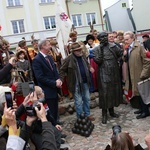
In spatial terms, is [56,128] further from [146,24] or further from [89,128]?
[146,24]

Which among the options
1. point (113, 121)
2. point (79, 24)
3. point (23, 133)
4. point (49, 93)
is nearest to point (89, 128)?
point (113, 121)

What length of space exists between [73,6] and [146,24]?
8222mm

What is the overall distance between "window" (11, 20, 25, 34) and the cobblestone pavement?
19.7 metres

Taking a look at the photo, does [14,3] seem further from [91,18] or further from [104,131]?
[104,131]

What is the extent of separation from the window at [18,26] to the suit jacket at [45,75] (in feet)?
67.1

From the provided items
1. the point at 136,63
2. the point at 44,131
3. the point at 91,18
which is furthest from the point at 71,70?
the point at 91,18

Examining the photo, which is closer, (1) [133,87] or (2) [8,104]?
(2) [8,104]

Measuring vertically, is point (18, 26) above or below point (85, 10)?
below

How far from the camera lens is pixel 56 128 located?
3311mm

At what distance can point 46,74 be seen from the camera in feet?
14.9

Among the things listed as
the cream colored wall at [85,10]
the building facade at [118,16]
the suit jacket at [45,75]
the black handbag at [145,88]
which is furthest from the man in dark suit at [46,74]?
the building facade at [118,16]

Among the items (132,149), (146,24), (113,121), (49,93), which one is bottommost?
(113,121)

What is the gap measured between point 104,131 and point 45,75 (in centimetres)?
158

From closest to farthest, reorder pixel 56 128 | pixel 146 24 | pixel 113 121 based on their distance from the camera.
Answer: pixel 56 128, pixel 113 121, pixel 146 24
